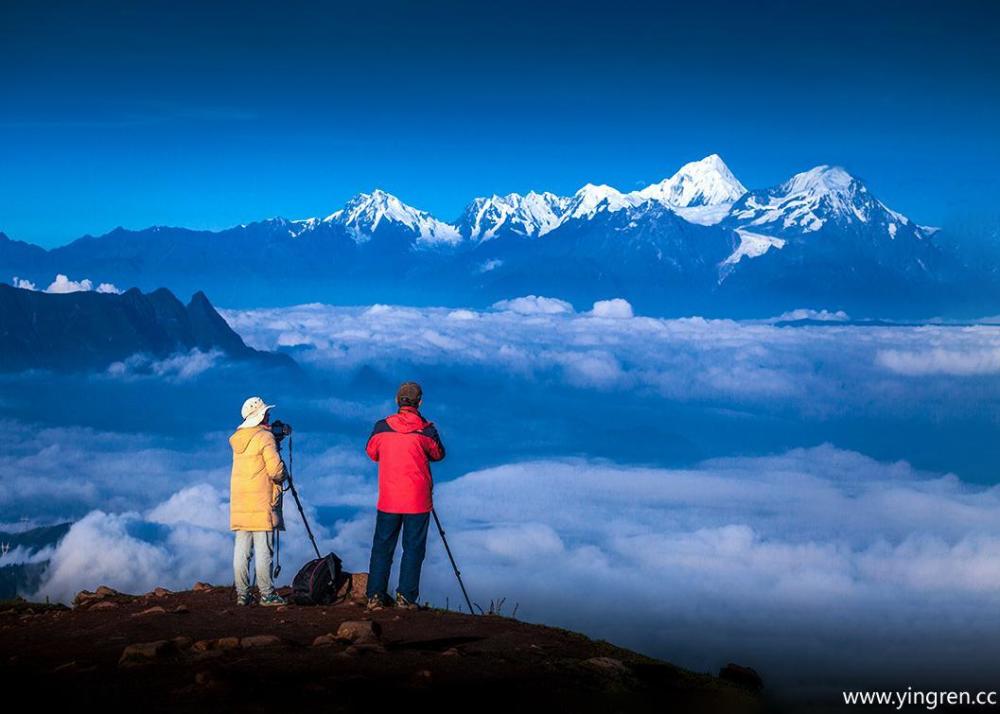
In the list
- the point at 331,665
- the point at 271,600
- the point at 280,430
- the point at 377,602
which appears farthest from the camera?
the point at 280,430

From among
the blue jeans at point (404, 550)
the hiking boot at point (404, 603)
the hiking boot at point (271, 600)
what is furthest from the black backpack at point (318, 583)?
the hiking boot at point (404, 603)

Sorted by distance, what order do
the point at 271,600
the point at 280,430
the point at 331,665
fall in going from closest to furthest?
the point at 331,665, the point at 271,600, the point at 280,430

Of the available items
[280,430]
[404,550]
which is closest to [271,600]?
[404,550]

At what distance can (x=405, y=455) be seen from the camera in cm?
1445

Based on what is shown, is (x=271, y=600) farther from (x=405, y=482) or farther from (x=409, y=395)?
(x=409, y=395)

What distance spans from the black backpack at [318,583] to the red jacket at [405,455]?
1758 mm

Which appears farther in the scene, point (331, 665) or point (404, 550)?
point (404, 550)

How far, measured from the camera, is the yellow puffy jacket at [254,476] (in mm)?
14461

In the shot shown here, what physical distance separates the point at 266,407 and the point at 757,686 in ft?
25.9

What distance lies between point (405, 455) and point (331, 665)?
3.99m

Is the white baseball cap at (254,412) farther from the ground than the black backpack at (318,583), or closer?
farther from the ground

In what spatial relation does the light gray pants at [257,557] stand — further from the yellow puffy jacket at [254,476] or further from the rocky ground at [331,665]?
the rocky ground at [331,665]

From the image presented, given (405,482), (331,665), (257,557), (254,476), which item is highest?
(405,482)

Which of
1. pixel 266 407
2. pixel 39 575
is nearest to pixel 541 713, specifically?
pixel 266 407
